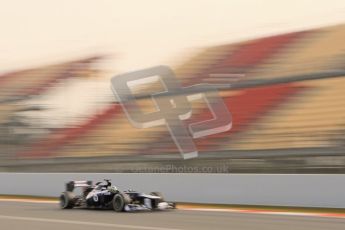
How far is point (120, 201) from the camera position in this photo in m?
11.6

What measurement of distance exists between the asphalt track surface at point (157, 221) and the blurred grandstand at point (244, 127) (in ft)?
9.58

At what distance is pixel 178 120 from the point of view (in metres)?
17.8

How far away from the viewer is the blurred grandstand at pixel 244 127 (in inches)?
551

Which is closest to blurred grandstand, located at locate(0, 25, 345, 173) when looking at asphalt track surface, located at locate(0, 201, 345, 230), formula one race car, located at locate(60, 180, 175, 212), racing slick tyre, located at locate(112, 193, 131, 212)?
asphalt track surface, located at locate(0, 201, 345, 230)

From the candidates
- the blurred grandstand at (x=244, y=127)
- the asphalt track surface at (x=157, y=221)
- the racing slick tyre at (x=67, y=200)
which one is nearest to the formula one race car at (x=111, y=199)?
the racing slick tyre at (x=67, y=200)

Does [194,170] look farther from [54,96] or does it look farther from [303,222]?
[54,96]

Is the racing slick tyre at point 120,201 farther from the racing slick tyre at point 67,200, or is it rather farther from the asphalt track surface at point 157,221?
the racing slick tyre at point 67,200

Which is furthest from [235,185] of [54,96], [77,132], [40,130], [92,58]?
[92,58]

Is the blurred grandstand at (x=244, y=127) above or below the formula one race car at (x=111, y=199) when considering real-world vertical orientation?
above

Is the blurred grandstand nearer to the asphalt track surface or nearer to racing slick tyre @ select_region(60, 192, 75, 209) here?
the asphalt track surface

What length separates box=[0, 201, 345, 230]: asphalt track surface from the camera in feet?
29.3

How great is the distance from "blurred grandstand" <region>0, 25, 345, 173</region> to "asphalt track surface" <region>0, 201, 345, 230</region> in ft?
9.58

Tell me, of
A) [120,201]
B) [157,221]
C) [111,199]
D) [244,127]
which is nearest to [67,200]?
[111,199]

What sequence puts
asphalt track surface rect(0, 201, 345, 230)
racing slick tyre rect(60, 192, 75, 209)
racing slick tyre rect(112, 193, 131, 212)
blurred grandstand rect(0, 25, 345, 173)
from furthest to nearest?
blurred grandstand rect(0, 25, 345, 173), racing slick tyre rect(60, 192, 75, 209), racing slick tyre rect(112, 193, 131, 212), asphalt track surface rect(0, 201, 345, 230)
